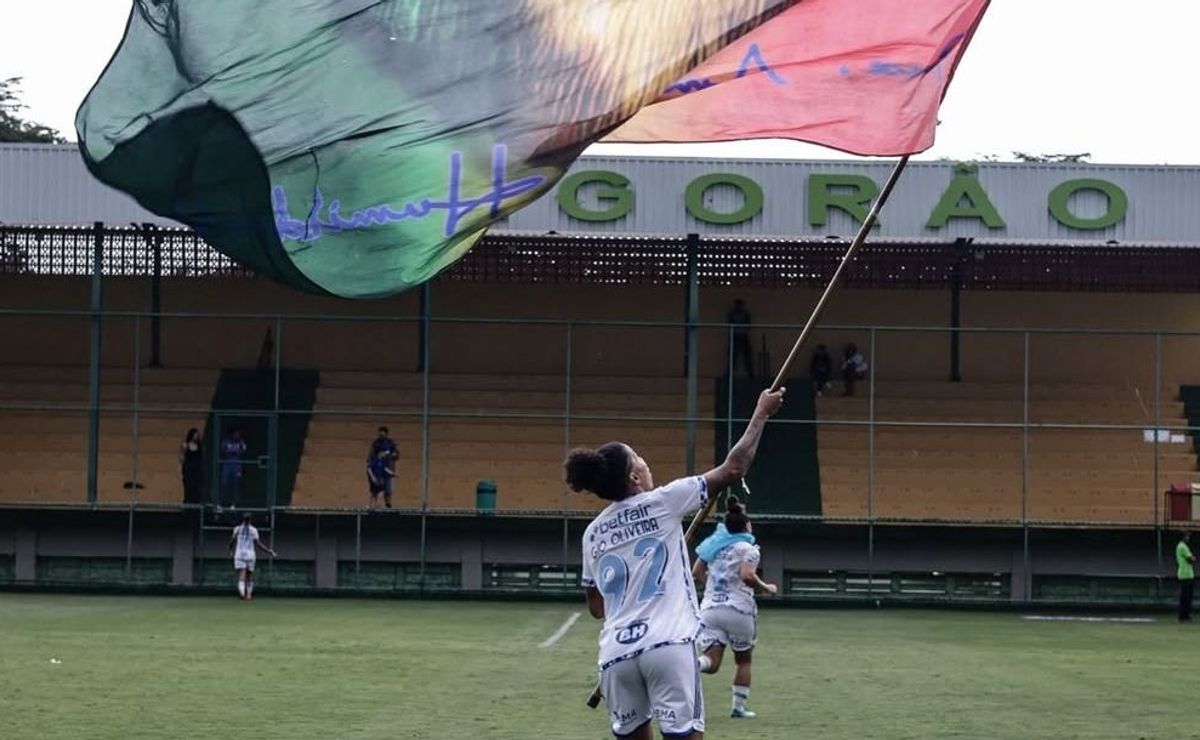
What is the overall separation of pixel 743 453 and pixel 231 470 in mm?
30564

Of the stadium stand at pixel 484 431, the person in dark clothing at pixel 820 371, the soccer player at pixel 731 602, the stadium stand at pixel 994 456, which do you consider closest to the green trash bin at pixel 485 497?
the stadium stand at pixel 484 431

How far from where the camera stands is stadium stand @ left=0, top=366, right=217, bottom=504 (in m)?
40.5

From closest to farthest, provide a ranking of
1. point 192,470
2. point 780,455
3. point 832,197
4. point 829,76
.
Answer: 1. point 829,76
2. point 832,197
3. point 192,470
4. point 780,455

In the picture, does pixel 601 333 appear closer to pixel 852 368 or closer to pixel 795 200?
pixel 852 368

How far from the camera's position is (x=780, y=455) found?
136ft

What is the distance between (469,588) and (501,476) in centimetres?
393

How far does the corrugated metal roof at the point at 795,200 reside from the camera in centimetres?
3816

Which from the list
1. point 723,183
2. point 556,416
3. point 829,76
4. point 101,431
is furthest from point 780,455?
point 829,76

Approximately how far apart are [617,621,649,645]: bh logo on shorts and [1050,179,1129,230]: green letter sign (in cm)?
3029

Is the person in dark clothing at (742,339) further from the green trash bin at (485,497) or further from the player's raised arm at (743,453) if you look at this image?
the player's raised arm at (743,453)

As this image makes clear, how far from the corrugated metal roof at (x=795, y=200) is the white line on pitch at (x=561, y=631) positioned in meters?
8.57

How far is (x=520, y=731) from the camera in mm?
15383

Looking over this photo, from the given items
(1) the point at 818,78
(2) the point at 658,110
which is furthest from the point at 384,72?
(1) the point at 818,78

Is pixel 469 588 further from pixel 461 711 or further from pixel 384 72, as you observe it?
pixel 384 72
